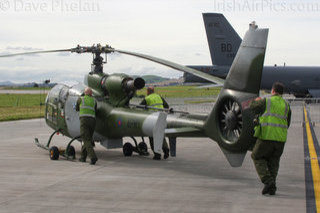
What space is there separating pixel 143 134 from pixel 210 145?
14.7ft

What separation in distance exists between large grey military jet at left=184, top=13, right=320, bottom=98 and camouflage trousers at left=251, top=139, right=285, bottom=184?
89.9ft

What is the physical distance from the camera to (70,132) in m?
11.6

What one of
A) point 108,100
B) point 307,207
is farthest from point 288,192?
point 108,100

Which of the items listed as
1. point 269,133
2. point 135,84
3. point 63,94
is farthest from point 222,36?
point 269,133

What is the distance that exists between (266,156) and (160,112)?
9.44ft

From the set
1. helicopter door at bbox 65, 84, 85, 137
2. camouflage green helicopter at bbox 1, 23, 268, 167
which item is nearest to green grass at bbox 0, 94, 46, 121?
helicopter door at bbox 65, 84, 85, 137

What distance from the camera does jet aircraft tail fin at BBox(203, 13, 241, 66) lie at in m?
37.3

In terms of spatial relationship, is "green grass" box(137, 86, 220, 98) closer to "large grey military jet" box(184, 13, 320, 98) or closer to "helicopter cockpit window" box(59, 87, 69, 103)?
"large grey military jet" box(184, 13, 320, 98)

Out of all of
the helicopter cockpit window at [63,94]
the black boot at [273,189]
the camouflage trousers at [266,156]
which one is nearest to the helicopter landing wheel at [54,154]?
the helicopter cockpit window at [63,94]

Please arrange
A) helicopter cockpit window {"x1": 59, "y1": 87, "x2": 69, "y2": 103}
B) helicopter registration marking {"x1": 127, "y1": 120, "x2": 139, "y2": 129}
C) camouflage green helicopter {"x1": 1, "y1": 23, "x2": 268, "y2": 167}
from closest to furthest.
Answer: camouflage green helicopter {"x1": 1, "y1": 23, "x2": 268, "y2": 167} < helicopter registration marking {"x1": 127, "y1": 120, "x2": 139, "y2": 129} < helicopter cockpit window {"x1": 59, "y1": 87, "x2": 69, "y2": 103}

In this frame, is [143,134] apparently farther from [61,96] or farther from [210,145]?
[210,145]

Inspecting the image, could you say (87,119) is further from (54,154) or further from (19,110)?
(19,110)

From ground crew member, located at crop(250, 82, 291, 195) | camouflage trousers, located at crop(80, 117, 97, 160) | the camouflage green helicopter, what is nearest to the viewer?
ground crew member, located at crop(250, 82, 291, 195)

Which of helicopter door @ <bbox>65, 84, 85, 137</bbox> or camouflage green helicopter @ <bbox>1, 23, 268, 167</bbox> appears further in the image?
helicopter door @ <bbox>65, 84, 85, 137</bbox>
